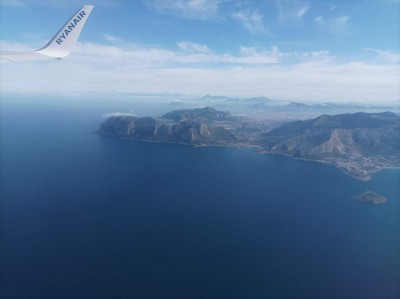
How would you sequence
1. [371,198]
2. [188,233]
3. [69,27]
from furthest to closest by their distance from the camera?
[371,198] < [188,233] < [69,27]

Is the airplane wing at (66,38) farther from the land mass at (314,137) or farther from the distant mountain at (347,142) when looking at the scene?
the land mass at (314,137)

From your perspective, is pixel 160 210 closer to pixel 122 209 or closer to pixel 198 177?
pixel 122 209

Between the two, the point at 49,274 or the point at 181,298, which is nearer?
the point at 181,298

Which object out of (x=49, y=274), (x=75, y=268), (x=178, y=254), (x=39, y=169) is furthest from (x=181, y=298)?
(x=39, y=169)

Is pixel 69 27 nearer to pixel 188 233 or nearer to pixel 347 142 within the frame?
pixel 188 233

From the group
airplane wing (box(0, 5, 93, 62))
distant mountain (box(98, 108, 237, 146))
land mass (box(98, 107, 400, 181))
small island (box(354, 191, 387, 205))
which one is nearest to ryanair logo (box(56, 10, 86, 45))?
airplane wing (box(0, 5, 93, 62))

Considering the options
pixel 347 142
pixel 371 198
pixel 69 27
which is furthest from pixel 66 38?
pixel 347 142
